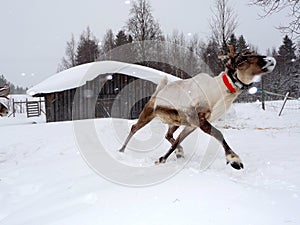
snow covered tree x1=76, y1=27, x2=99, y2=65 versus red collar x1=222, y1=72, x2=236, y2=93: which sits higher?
snow covered tree x1=76, y1=27, x2=99, y2=65

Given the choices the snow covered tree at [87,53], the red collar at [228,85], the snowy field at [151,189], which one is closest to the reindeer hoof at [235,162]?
the snowy field at [151,189]

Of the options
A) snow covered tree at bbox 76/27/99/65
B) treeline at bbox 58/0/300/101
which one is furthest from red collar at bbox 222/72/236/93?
snow covered tree at bbox 76/27/99/65

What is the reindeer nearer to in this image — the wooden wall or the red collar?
the red collar

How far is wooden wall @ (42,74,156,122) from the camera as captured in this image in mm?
15367

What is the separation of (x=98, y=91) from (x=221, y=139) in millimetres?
12953

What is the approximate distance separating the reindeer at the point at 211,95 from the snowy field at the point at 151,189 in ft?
1.62

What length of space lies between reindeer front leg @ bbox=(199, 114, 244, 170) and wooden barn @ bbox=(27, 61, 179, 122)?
11080mm

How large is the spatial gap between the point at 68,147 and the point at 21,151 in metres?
0.87

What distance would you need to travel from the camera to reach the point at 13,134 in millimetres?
6207

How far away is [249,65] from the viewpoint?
138 inches

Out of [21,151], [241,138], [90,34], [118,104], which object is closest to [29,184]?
[21,151]

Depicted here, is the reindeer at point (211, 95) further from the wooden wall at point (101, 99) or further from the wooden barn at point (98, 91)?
the wooden wall at point (101, 99)

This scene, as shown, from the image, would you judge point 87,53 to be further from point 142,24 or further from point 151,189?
point 151,189

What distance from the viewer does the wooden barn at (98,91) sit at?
596 inches
